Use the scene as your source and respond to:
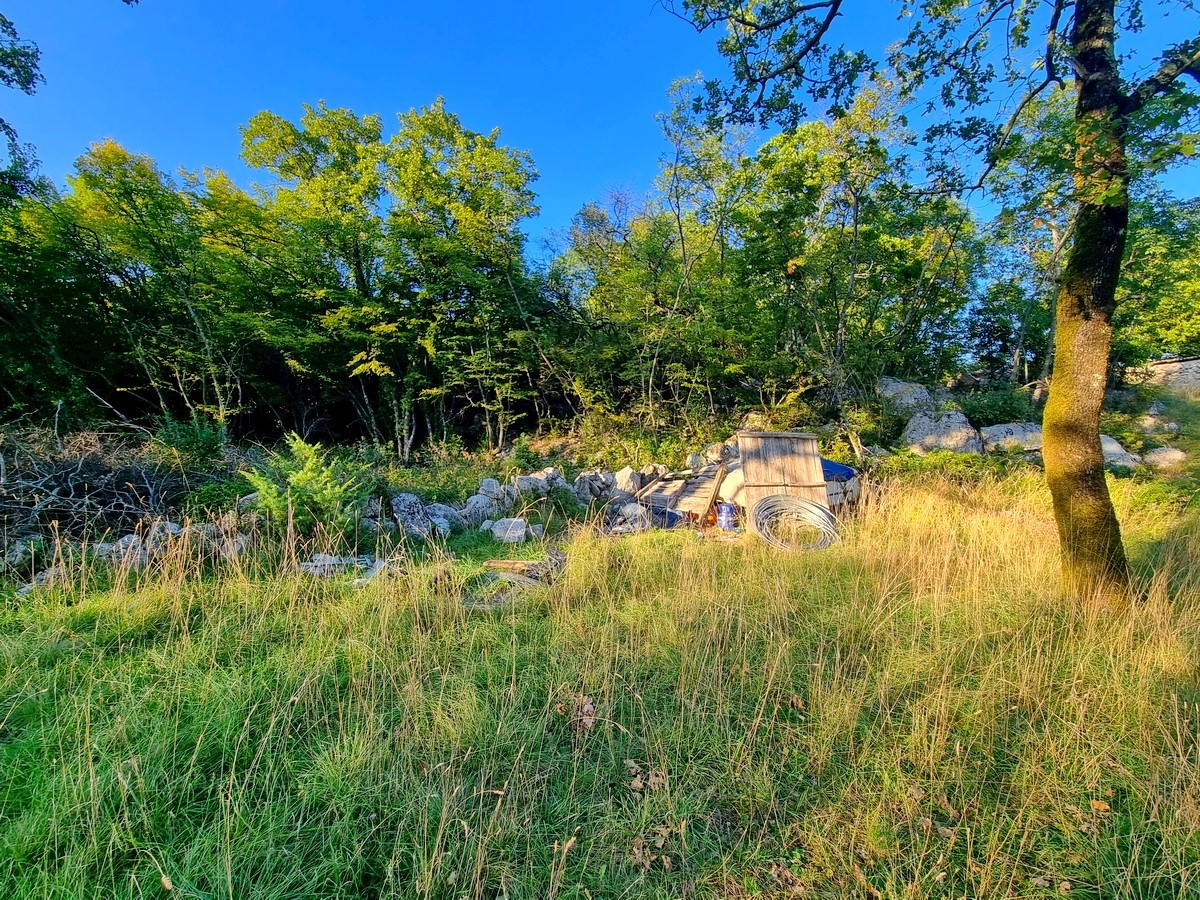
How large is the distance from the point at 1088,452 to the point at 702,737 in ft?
10.3

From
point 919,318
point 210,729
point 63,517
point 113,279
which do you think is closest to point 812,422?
point 919,318

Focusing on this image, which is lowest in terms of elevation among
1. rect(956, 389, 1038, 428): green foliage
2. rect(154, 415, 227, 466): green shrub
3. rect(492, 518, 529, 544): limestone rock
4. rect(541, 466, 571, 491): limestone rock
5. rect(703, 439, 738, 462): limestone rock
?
rect(492, 518, 529, 544): limestone rock

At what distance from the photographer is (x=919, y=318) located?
10242mm

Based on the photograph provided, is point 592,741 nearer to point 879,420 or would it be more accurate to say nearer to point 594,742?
point 594,742

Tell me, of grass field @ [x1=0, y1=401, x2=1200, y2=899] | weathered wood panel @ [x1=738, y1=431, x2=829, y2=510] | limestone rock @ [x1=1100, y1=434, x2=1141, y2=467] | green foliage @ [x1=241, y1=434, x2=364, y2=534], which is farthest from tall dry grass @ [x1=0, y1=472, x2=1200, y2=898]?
limestone rock @ [x1=1100, y1=434, x2=1141, y2=467]

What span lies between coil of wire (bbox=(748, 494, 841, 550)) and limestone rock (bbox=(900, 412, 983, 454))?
4.60 metres

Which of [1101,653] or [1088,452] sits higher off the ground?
[1088,452]

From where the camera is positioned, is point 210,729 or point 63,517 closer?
point 210,729

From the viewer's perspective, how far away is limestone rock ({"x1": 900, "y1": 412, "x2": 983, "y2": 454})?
28.9ft

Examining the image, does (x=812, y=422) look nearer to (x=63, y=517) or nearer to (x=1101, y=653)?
(x=1101, y=653)

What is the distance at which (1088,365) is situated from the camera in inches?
113

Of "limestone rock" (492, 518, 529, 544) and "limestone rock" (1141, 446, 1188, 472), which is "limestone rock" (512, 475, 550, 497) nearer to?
"limestone rock" (492, 518, 529, 544)

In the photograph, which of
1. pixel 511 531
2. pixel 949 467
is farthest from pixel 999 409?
pixel 511 531

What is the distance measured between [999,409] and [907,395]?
70.2 inches
